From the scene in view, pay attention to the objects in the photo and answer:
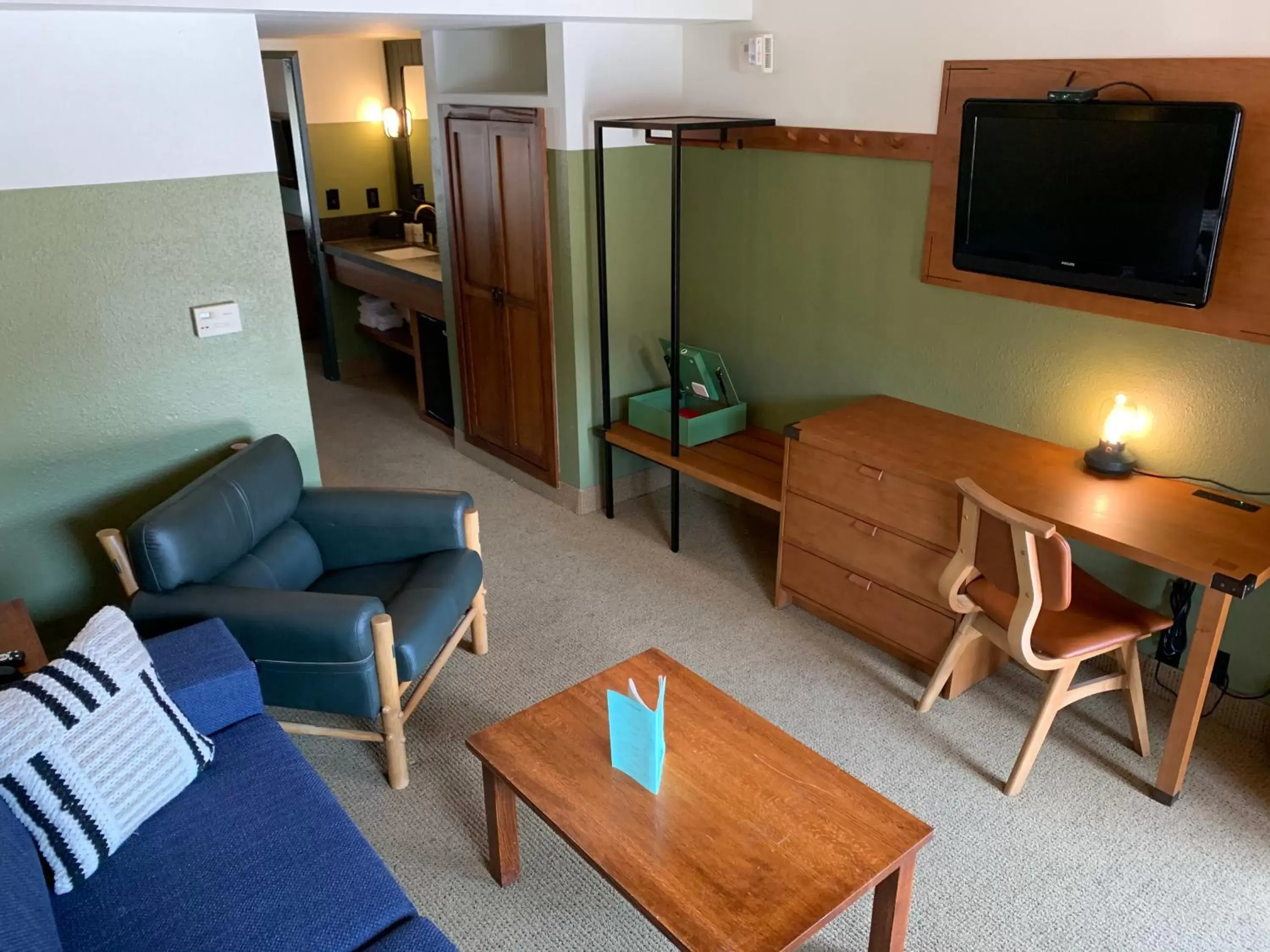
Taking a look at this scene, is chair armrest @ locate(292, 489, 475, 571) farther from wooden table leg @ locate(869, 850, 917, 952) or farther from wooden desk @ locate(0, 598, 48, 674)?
wooden table leg @ locate(869, 850, 917, 952)

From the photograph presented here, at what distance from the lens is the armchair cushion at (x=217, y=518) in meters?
2.42

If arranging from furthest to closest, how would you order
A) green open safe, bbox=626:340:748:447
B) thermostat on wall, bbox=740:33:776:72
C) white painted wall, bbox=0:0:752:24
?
green open safe, bbox=626:340:748:447 < thermostat on wall, bbox=740:33:776:72 < white painted wall, bbox=0:0:752:24

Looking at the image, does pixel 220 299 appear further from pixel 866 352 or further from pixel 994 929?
pixel 994 929

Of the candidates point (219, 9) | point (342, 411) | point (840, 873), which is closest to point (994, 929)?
point (840, 873)

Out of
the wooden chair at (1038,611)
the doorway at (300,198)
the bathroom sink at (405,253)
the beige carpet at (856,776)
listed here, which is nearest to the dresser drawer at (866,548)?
the wooden chair at (1038,611)

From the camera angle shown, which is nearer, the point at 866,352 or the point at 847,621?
the point at 847,621

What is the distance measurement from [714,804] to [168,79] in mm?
Answer: 2444

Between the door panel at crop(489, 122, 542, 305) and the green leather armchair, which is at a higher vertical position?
the door panel at crop(489, 122, 542, 305)

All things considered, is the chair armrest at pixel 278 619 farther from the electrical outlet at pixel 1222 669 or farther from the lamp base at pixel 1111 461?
the electrical outlet at pixel 1222 669

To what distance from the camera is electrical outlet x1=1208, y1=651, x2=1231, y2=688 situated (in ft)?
9.21

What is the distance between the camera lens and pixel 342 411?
546 cm

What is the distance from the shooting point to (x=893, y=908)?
1904 millimetres

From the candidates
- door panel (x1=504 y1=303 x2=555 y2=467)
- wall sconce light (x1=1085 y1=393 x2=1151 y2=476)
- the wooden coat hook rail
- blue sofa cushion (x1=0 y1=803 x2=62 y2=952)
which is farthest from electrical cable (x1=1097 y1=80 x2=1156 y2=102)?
blue sofa cushion (x1=0 y1=803 x2=62 y2=952)

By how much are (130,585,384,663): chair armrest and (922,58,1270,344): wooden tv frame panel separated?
212cm
